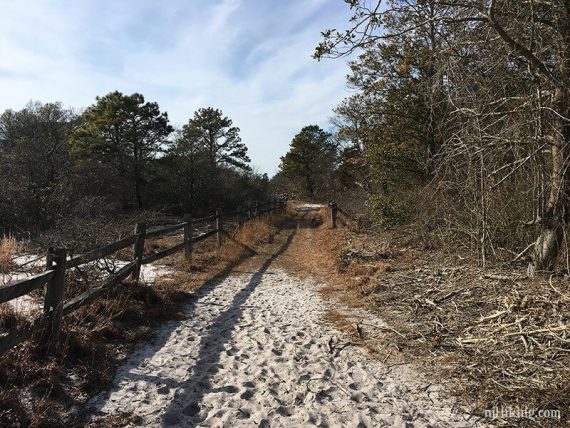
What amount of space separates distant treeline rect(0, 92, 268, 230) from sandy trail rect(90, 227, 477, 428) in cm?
1329

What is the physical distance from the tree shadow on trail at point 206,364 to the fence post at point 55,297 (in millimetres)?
1532

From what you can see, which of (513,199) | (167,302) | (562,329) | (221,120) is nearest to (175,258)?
(167,302)

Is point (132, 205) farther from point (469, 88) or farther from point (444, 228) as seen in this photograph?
point (469, 88)

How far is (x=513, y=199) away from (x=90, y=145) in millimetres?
24501

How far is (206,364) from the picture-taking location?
4.84 meters

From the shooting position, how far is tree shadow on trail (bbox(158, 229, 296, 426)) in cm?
375

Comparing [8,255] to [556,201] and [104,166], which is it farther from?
[104,166]

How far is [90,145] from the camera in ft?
85.4

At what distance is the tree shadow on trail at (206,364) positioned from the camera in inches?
148

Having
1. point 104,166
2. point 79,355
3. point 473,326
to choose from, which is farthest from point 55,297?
point 104,166

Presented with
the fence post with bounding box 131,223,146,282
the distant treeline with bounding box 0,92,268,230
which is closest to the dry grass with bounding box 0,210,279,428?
the fence post with bounding box 131,223,146,282

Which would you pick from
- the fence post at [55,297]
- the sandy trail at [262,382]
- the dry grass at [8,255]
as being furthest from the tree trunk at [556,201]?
the dry grass at [8,255]

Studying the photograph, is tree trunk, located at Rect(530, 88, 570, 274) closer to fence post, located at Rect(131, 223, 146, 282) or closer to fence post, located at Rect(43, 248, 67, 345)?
fence post, located at Rect(43, 248, 67, 345)

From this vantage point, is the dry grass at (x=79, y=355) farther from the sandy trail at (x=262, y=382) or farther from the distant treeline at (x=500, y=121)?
the distant treeline at (x=500, y=121)
